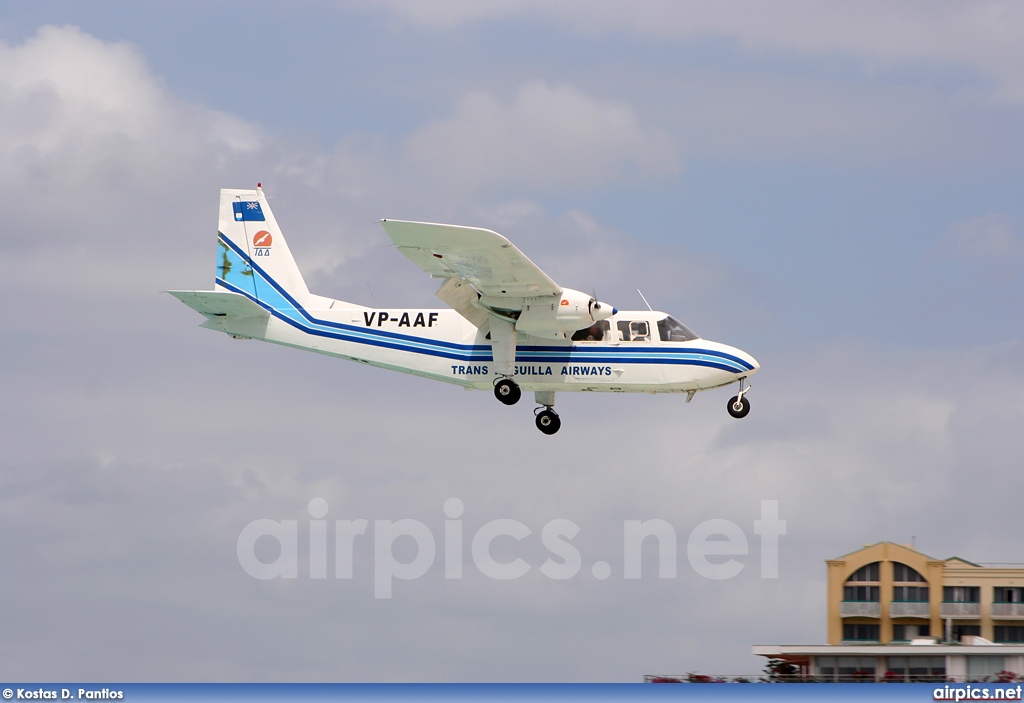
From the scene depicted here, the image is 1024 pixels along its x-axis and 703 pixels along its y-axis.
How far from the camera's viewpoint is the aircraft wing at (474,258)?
101 ft

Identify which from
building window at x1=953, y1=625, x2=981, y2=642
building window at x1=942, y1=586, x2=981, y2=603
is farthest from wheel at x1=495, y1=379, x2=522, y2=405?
building window at x1=942, y1=586, x2=981, y2=603

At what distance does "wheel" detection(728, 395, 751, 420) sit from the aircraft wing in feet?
16.7

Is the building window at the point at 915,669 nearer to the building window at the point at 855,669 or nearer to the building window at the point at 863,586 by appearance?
the building window at the point at 855,669

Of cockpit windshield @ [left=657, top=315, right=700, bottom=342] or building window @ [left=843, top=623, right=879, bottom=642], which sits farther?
building window @ [left=843, top=623, right=879, bottom=642]

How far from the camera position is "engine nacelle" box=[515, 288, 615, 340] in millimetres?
33438

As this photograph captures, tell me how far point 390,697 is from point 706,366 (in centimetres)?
2072

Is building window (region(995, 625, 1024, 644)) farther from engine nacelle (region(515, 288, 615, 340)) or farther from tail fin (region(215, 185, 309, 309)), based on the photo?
tail fin (region(215, 185, 309, 309))

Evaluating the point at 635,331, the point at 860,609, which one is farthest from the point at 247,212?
the point at 860,609

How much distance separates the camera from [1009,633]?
51219 mm

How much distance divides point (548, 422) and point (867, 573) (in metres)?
22.9

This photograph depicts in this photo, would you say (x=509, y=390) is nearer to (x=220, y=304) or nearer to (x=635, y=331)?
(x=635, y=331)

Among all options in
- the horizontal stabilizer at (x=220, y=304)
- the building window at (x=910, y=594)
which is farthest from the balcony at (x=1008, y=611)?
the horizontal stabilizer at (x=220, y=304)

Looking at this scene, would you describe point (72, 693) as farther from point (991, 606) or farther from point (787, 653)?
point (991, 606)

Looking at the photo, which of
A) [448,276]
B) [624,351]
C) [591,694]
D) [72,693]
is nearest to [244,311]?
[448,276]
